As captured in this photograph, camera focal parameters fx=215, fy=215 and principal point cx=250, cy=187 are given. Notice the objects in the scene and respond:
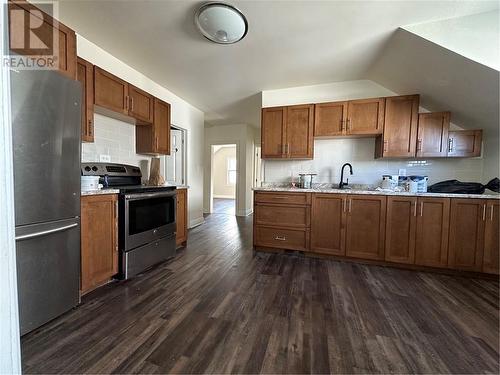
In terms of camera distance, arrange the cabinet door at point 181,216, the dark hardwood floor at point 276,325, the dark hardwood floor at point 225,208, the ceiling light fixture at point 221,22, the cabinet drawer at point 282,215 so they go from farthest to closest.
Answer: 1. the dark hardwood floor at point 225,208
2. the cabinet door at point 181,216
3. the cabinet drawer at point 282,215
4. the ceiling light fixture at point 221,22
5. the dark hardwood floor at point 276,325

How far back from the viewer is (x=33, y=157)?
1382 mm

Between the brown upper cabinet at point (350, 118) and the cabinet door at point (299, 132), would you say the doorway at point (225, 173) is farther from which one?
the brown upper cabinet at point (350, 118)

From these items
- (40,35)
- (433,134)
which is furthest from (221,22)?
(433,134)

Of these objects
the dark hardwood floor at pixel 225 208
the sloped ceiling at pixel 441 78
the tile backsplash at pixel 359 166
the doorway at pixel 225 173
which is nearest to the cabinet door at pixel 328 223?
the tile backsplash at pixel 359 166

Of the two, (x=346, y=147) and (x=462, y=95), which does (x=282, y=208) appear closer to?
(x=346, y=147)

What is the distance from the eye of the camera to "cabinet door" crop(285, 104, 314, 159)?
3.18 metres

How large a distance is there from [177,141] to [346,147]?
313 cm

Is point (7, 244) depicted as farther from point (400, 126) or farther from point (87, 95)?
point (400, 126)

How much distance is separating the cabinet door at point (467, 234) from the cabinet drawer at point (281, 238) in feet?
5.32

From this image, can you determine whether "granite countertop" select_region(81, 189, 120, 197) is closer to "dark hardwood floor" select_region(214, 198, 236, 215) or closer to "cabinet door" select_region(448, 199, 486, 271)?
"cabinet door" select_region(448, 199, 486, 271)

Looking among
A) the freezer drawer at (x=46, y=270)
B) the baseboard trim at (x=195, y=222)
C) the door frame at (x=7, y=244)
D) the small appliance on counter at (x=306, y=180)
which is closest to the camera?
the door frame at (x=7, y=244)

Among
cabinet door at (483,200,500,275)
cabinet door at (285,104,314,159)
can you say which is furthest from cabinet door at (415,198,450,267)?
cabinet door at (285,104,314,159)

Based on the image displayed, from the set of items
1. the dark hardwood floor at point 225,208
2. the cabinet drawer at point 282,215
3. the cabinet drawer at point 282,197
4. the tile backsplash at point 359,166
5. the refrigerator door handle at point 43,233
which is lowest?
the dark hardwood floor at point 225,208

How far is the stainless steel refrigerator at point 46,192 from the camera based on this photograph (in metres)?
1.33
